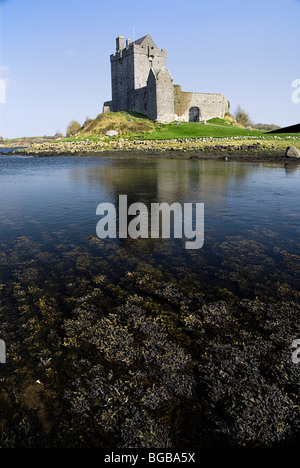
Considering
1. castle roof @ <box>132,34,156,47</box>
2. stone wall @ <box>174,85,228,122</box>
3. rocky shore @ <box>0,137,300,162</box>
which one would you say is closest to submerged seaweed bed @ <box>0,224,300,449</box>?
rocky shore @ <box>0,137,300,162</box>

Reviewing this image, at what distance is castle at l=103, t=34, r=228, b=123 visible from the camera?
62125mm

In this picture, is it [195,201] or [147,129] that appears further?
[147,129]

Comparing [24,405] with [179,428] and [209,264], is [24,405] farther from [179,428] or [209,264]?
[209,264]

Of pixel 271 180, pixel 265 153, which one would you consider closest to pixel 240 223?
pixel 271 180

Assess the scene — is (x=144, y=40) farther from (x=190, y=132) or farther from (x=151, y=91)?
(x=190, y=132)

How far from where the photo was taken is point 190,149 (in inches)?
1740

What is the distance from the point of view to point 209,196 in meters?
16.2

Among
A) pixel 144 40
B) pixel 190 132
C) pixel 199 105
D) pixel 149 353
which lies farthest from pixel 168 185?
pixel 199 105

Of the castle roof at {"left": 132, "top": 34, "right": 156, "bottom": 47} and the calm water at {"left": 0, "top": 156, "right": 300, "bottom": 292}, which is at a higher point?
the castle roof at {"left": 132, "top": 34, "right": 156, "bottom": 47}

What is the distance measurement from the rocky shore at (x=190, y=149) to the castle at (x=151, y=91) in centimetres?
1505

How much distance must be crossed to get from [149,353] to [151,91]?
66.2m

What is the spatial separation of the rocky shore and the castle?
1505cm

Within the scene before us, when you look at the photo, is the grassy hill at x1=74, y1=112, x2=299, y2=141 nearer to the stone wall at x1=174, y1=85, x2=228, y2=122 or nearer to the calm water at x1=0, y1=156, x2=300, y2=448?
the stone wall at x1=174, y1=85, x2=228, y2=122

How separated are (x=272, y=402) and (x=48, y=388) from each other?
3.09 metres
